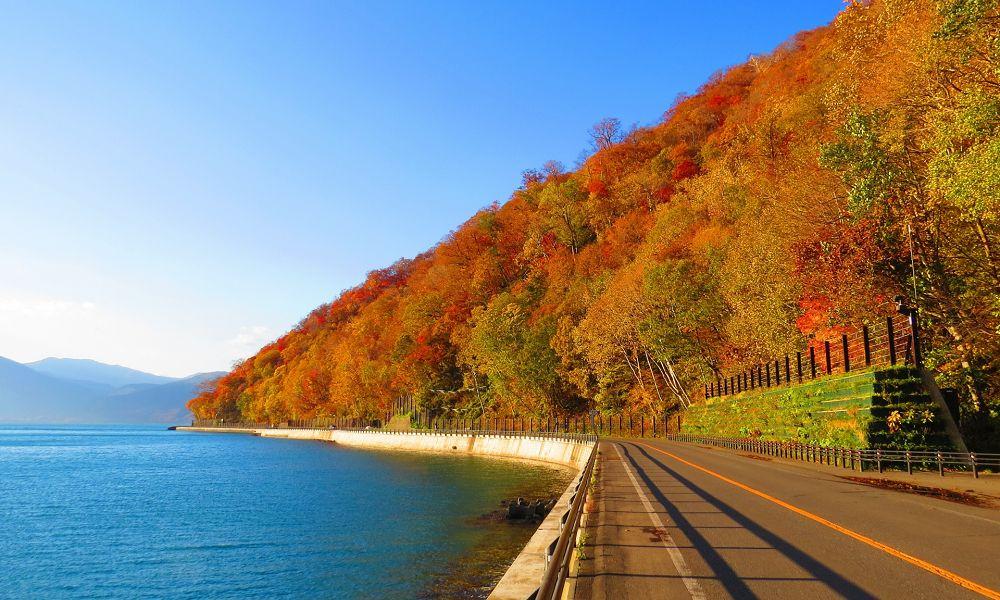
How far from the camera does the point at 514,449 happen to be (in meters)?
57.0

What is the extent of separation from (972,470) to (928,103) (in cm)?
1159

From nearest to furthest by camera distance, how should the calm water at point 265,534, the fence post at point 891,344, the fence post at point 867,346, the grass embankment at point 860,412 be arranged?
the calm water at point 265,534
the grass embankment at point 860,412
the fence post at point 891,344
the fence post at point 867,346

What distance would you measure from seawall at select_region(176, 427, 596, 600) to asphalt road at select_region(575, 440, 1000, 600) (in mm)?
646

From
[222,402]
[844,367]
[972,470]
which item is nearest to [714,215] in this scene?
[844,367]

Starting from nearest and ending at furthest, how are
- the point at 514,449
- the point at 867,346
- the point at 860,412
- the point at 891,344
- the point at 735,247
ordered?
1. the point at 860,412
2. the point at 891,344
3. the point at 867,346
4. the point at 735,247
5. the point at 514,449

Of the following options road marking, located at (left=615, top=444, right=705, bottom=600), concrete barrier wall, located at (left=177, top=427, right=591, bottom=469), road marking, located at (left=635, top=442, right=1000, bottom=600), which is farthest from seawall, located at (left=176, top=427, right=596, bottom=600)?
road marking, located at (left=635, top=442, right=1000, bottom=600)

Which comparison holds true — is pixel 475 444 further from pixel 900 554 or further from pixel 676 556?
pixel 900 554

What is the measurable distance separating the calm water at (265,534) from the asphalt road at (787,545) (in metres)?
6.08

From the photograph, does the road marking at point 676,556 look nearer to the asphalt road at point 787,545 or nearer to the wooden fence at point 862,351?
the asphalt road at point 787,545

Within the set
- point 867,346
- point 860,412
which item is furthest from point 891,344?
point 860,412

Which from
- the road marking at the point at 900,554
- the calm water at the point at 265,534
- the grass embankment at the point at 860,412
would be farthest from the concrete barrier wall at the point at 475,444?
the road marking at the point at 900,554

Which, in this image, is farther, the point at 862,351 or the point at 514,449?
the point at 514,449

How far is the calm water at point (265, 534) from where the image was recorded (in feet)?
56.7

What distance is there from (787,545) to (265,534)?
21767 millimetres
